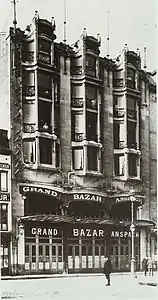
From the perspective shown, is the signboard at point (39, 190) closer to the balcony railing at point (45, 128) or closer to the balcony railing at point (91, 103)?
the balcony railing at point (45, 128)

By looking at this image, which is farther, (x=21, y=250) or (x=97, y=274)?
(x=97, y=274)

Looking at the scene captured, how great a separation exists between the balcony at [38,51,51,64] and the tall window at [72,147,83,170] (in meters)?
0.55

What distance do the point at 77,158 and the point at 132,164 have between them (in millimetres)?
380

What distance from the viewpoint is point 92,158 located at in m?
3.75

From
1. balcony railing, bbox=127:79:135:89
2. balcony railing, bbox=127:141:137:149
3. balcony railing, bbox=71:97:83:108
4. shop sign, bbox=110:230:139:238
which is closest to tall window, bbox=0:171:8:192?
balcony railing, bbox=71:97:83:108

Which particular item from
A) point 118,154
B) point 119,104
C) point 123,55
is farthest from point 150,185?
point 123,55

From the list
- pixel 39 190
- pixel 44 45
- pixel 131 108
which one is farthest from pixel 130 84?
pixel 39 190

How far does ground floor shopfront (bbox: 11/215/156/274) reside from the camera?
3547 millimetres

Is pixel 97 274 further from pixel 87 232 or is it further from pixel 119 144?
pixel 119 144

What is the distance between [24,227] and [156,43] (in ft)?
4.65

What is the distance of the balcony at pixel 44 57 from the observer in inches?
144

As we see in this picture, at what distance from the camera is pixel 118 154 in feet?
12.5

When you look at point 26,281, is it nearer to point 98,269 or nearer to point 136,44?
point 98,269

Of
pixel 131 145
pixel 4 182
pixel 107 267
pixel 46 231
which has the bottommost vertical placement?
pixel 107 267
